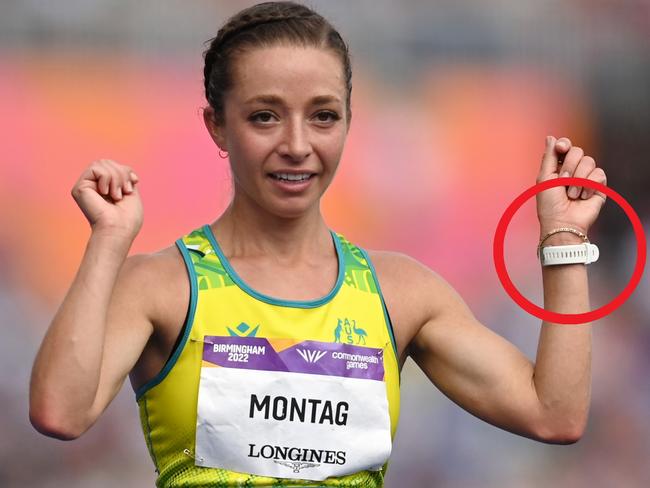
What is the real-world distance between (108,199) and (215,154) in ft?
8.39

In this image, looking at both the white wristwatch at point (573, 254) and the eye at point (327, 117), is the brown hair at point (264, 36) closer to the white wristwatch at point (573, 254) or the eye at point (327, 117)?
the eye at point (327, 117)

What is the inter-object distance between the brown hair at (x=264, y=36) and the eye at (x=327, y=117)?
0.28 feet

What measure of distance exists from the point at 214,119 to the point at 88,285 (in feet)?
2.03

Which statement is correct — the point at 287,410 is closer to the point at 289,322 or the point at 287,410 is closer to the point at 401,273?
the point at 289,322

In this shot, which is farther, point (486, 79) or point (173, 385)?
point (486, 79)

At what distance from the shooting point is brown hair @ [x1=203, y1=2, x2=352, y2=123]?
9.57 ft

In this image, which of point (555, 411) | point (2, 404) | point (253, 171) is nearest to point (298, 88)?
point (253, 171)

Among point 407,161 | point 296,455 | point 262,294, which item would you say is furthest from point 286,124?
point 407,161

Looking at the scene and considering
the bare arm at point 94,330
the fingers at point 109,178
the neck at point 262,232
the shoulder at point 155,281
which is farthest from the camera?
the neck at point 262,232

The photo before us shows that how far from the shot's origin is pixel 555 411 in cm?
Result: 292

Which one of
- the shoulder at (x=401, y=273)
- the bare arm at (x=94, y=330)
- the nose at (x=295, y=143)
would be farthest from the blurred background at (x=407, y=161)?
the bare arm at (x=94, y=330)

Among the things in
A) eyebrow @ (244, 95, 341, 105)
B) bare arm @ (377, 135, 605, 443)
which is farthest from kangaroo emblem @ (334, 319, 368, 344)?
eyebrow @ (244, 95, 341, 105)

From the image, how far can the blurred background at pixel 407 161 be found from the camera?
5062 mm

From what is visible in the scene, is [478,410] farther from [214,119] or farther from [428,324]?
[214,119]
